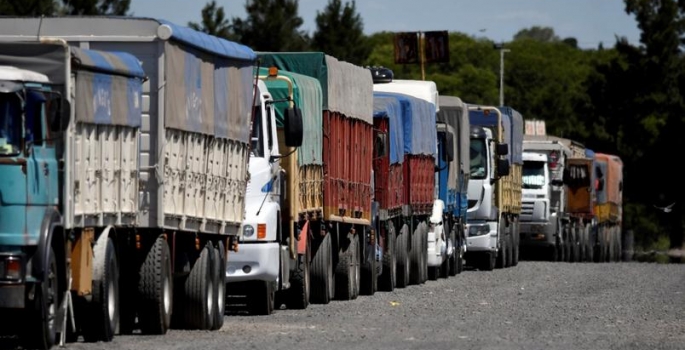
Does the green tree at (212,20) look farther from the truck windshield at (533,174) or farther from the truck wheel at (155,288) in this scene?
the truck wheel at (155,288)

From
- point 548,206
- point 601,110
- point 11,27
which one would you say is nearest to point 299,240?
point 11,27

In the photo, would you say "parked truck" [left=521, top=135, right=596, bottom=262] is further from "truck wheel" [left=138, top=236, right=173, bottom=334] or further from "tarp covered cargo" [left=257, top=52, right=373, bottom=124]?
"truck wheel" [left=138, top=236, right=173, bottom=334]

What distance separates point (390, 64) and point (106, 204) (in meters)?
152

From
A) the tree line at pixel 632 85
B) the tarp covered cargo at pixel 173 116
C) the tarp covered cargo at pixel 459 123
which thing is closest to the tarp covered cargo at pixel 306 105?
the tarp covered cargo at pixel 173 116

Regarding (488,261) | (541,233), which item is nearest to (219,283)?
(488,261)

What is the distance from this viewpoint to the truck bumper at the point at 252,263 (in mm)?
23562

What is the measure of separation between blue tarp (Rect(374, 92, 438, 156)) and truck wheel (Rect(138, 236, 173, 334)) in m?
16.6

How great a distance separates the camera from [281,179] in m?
25.3

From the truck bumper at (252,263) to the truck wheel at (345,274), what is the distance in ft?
19.0

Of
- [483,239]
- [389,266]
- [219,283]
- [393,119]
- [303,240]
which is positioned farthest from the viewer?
[483,239]

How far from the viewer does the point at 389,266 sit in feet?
112

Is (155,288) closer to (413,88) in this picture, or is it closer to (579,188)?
(413,88)

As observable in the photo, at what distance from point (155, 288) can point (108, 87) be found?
7.43 ft

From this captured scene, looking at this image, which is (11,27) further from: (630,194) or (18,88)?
(630,194)
